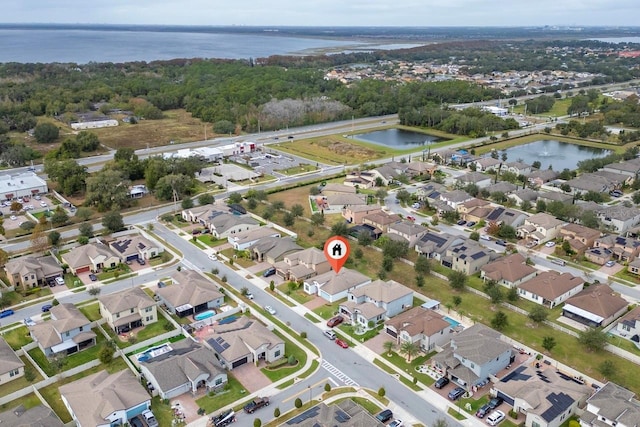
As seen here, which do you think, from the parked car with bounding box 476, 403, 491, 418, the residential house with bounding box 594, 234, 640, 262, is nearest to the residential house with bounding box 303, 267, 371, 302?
the parked car with bounding box 476, 403, 491, 418

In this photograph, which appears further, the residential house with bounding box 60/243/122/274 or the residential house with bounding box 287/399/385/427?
the residential house with bounding box 60/243/122/274

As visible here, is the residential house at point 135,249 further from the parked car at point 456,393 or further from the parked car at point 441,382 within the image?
the parked car at point 456,393

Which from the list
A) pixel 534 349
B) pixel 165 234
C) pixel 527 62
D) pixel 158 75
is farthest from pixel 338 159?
pixel 527 62

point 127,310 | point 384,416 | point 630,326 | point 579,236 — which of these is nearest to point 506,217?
point 579,236

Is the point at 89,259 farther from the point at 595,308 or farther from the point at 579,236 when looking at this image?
the point at 579,236

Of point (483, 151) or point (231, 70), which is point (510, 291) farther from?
point (231, 70)

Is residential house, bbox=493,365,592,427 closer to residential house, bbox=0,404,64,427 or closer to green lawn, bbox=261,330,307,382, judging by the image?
green lawn, bbox=261,330,307,382

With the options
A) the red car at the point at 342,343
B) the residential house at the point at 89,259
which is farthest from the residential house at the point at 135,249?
the red car at the point at 342,343
